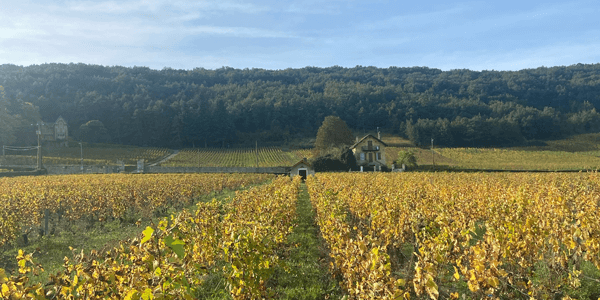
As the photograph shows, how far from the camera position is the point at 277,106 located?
4075 inches

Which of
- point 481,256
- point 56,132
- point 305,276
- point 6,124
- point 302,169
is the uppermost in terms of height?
point 6,124

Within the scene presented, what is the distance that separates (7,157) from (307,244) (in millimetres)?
66257

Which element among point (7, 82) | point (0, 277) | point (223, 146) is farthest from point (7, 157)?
point (0, 277)

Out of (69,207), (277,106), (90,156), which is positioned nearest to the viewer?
(69,207)

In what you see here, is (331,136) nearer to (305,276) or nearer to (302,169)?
(302,169)

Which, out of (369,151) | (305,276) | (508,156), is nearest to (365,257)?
(305,276)

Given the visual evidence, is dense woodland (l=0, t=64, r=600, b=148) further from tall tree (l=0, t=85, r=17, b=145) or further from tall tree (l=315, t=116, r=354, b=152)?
tall tree (l=315, t=116, r=354, b=152)

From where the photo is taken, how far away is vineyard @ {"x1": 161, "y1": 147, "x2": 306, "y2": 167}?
61.9 metres

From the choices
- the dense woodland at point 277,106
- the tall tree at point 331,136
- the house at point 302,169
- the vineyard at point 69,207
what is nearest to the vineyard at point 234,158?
the tall tree at point 331,136

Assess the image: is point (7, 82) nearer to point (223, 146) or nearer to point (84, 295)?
point (223, 146)

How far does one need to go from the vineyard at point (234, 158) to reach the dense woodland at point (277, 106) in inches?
372

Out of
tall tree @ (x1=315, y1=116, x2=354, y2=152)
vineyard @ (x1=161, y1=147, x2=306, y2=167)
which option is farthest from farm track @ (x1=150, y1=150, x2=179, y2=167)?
tall tree @ (x1=315, y1=116, x2=354, y2=152)

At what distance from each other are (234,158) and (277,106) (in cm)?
3616

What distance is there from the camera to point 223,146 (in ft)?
284
